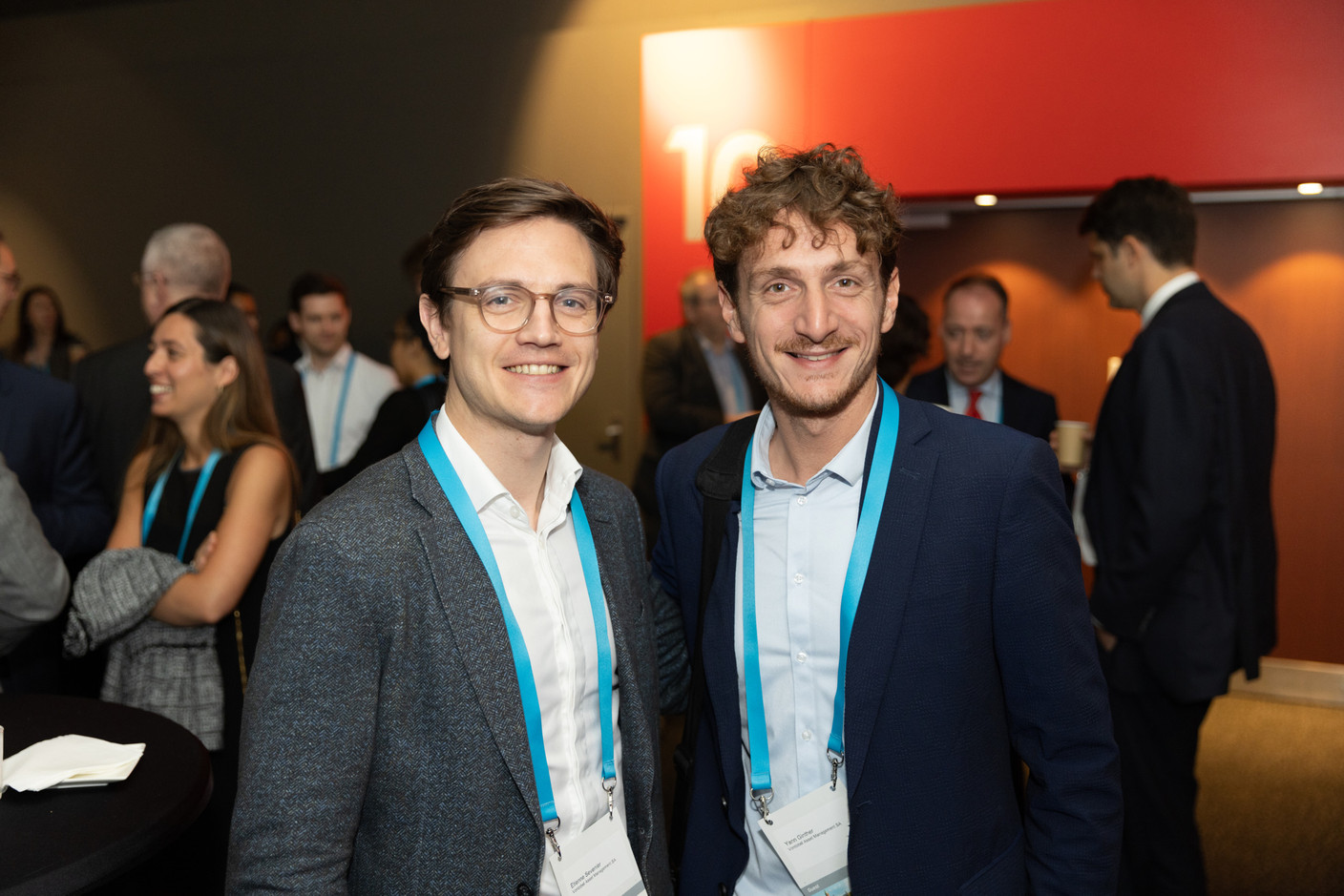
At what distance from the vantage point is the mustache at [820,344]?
1.51 metres

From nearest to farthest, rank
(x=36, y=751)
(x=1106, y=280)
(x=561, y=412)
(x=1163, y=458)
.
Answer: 1. (x=561, y=412)
2. (x=36, y=751)
3. (x=1163, y=458)
4. (x=1106, y=280)

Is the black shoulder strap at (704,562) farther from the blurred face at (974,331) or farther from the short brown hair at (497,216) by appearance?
the blurred face at (974,331)

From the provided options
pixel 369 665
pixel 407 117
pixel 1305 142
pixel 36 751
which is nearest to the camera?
pixel 369 665

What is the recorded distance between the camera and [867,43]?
159 inches

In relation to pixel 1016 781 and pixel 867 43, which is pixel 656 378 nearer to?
pixel 867 43

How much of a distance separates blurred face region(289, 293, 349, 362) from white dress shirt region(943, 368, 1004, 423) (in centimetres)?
318

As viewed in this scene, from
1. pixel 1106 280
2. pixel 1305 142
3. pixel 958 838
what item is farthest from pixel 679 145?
pixel 958 838

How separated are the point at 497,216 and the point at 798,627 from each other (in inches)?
29.7

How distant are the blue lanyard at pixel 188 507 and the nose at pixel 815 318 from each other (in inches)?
70.4

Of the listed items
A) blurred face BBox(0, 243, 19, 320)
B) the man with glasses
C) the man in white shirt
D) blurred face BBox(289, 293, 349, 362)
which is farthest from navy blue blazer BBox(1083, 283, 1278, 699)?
blurred face BBox(289, 293, 349, 362)

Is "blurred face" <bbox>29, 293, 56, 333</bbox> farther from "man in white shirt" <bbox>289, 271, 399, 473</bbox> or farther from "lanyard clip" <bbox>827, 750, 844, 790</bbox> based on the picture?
"lanyard clip" <bbox>827, 750, 844, 790</bbox>

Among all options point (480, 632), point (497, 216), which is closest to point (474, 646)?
point (480, 632)

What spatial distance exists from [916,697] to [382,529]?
79cm

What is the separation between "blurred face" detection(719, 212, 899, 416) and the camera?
150 centimetres
